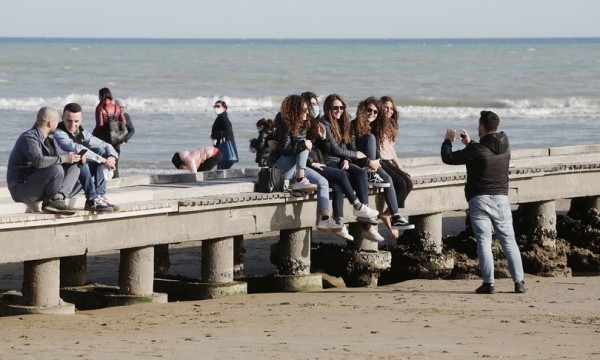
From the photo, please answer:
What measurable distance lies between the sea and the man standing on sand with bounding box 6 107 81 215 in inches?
481

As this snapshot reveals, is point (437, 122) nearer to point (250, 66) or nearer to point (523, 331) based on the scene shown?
point (523, 331)

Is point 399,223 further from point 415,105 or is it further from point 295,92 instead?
point 295,92

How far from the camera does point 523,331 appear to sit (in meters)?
9.98

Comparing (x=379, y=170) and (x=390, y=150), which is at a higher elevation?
(x=390, y=150)

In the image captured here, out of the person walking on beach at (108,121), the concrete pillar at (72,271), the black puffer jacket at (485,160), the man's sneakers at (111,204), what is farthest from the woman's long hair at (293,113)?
the person walking on beach at (108,121)

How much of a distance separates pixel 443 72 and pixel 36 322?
6369 centimetres

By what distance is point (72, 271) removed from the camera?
12.7 metres

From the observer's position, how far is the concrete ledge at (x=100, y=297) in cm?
1185

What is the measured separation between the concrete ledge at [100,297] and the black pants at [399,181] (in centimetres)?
285

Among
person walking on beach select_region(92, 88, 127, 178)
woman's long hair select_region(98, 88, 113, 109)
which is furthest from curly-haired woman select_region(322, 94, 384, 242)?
person walking on beach select_region(92, 88, 127, 178)

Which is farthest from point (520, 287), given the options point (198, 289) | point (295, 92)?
point (295, 92)

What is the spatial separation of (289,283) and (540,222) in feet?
12.5

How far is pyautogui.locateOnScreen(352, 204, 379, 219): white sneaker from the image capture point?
1295cm

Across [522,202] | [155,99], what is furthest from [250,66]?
[522,202]
